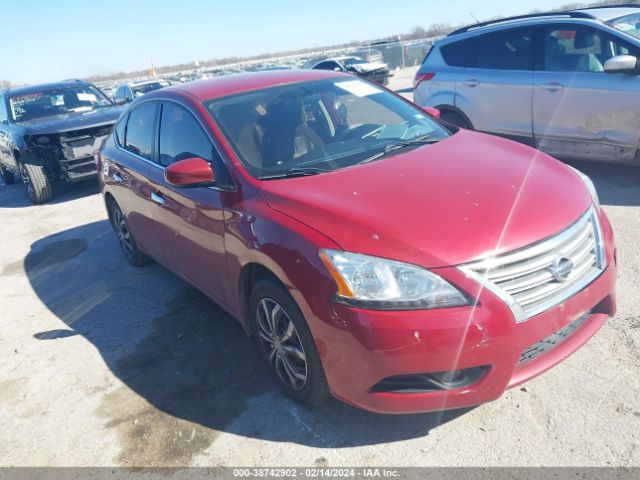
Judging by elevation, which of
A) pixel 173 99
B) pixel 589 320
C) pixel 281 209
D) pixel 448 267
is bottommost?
pixel 589 320

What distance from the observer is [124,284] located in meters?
4.98

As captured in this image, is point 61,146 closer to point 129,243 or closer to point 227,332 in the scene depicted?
point 129,243

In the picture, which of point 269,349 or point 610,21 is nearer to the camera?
point 269,349

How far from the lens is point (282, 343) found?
2857mm

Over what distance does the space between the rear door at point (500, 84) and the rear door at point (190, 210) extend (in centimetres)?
405

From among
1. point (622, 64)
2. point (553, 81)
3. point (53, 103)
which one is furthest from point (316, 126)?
point (53, 103)

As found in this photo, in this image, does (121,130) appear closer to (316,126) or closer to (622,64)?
(316,126)

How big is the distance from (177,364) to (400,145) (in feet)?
6.72

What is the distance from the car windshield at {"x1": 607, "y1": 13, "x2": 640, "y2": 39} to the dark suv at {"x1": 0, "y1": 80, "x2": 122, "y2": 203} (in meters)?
7.03

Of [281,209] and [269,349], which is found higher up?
[281,209]

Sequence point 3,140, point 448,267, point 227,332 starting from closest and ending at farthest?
Result: point 448,267
point 227,332
point 3,140

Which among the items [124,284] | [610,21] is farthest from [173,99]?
[610,21]

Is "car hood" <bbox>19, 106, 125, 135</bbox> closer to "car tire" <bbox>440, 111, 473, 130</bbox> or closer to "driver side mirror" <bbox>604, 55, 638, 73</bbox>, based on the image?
"car tire" <bbox>440, 111, 473, 130</bbox>

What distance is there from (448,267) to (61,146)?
7856 mm
